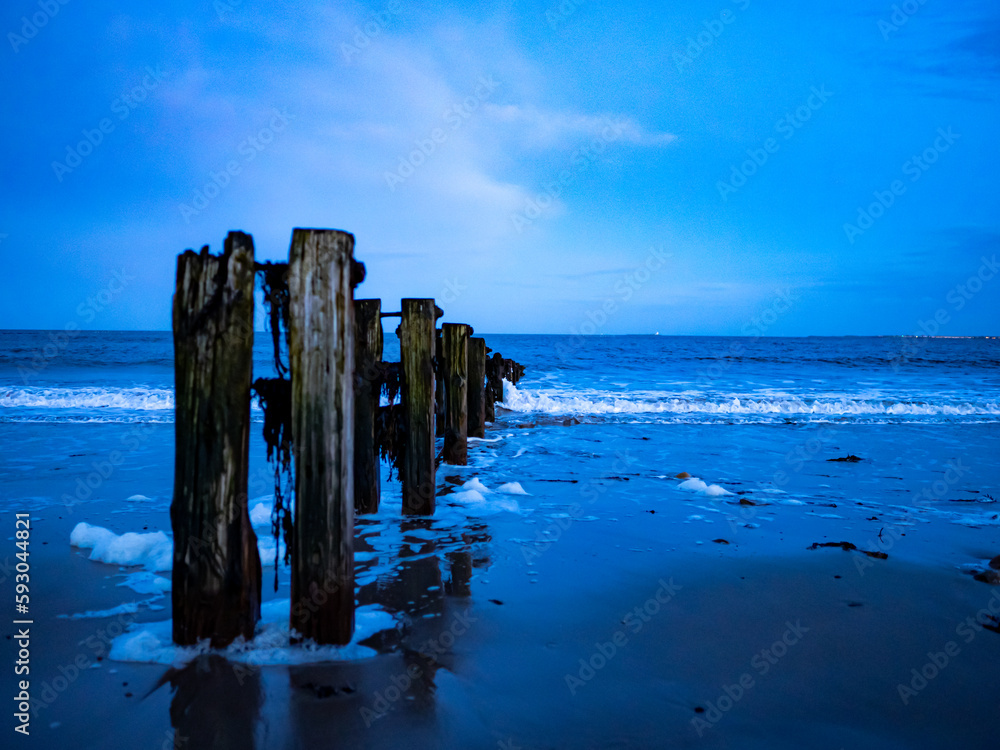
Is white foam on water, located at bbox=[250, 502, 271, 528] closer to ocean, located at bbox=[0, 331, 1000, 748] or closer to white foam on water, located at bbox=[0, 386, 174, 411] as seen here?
ocean, located at bbox=[0, 331, 1000, 748]

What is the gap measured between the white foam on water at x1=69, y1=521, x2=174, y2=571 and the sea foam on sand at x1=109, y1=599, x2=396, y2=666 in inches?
48.8

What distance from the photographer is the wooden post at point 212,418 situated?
303 cm

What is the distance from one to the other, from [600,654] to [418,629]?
3.50 feet

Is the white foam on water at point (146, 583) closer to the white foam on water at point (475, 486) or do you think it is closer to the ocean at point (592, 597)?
the ocean at point (592, 597)

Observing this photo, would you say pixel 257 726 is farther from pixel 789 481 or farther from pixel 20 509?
pixel 789 481

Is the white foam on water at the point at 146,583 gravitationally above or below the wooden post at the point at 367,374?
below

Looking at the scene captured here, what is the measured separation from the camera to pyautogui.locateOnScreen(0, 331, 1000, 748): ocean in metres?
2.90

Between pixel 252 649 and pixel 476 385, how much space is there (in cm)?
741
